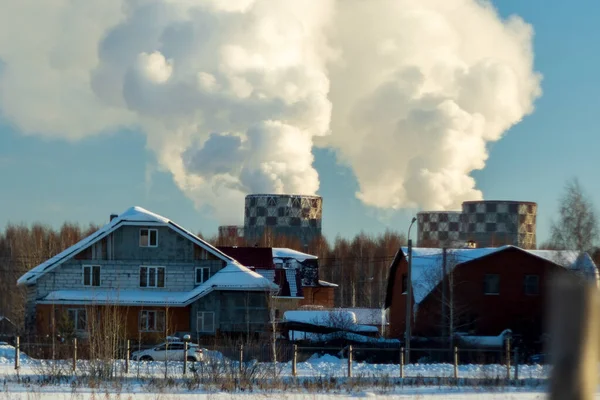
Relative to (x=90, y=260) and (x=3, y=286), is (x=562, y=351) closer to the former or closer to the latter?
(x=90, y=260)

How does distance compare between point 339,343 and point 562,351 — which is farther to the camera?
point 339,343

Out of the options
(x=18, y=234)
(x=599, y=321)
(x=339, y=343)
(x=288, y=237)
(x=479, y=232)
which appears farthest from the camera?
A: (x=479, y=232)

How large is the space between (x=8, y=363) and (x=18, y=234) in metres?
73.4

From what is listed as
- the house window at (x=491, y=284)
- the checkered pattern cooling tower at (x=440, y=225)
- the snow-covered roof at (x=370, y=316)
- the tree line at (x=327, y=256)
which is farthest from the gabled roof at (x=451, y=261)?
the checkered pattern cooling tower at (x=440, y=225)

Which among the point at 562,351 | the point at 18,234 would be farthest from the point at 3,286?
the point at 562,351

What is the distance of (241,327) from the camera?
4741 cm

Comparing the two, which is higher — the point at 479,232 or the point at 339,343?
the point at 479,232

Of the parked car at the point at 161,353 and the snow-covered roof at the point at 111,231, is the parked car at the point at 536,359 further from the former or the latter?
the snow-covered roof at the point at 111,231

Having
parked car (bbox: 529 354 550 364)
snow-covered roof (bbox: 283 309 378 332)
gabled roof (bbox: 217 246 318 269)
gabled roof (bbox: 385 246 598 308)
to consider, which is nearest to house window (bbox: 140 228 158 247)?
gabled roof (bbox: 217 246 318 269)

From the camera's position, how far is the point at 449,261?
1911 inches

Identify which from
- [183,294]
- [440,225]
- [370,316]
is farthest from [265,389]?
[440,225]

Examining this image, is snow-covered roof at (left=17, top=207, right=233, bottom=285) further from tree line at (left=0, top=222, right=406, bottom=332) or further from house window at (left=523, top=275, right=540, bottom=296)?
tree line at (left=0, top=222, right=406, bottom=332)

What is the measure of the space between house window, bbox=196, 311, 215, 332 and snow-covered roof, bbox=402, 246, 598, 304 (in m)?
11.2

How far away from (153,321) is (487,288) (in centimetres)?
1835
